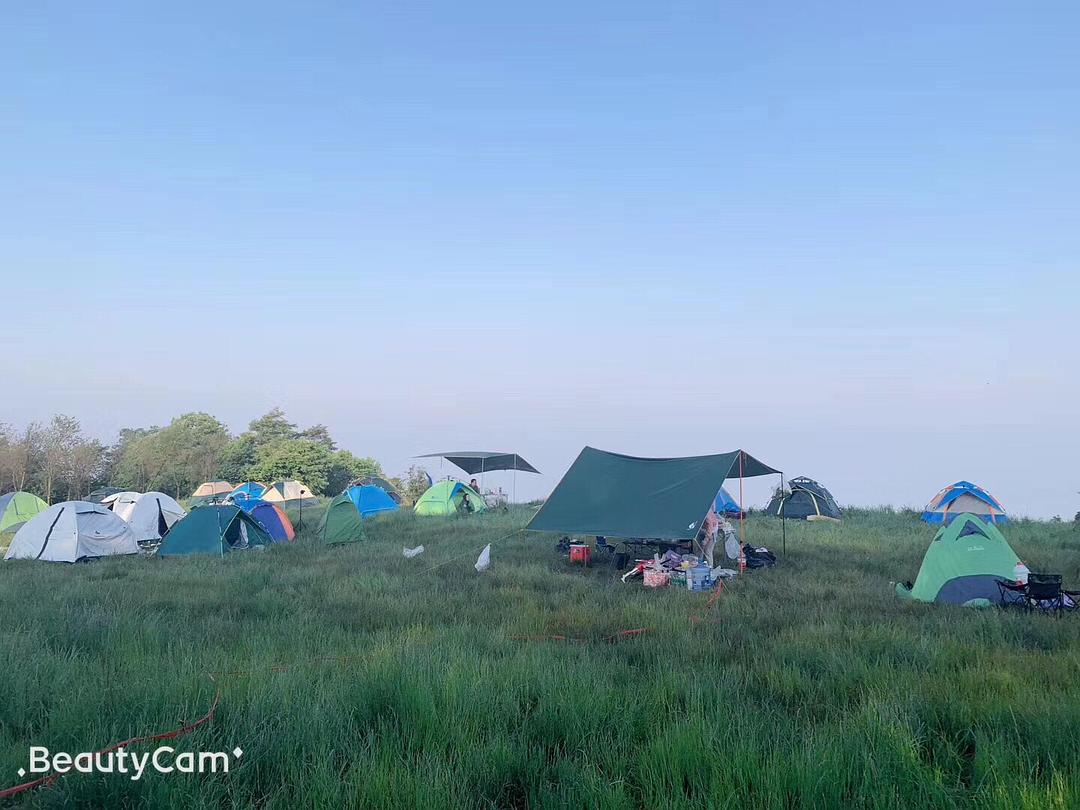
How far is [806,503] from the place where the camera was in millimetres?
20984

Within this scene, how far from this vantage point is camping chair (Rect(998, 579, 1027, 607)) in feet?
25.5

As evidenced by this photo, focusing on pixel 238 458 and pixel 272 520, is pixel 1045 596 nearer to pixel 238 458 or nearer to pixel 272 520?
pixel 272 520

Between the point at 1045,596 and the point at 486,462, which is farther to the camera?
the point at 486,462

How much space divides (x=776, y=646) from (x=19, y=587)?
11.2 m

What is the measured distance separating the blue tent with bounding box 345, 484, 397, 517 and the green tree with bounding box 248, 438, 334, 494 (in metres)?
16.9

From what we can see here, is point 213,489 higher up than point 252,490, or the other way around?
point 252,490

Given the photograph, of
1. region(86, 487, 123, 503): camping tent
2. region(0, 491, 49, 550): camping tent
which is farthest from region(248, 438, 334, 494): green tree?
region(0, 491, 49, 550): camping tent

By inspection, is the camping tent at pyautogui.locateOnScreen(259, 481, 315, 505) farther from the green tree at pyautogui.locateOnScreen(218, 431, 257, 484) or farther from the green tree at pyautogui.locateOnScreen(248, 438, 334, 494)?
the green tree at pyautogui.locateOnScreen(218, 431, 257, 484)

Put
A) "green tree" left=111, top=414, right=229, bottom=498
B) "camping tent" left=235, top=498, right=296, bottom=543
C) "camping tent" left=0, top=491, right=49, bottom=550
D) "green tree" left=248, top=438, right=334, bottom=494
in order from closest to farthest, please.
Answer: "camping tent" left=235, top=498, right=296, bottom=543 < "camping tent" left=0, top=491, right=49, bottom=550 < "green tree" left=248, top=438, right=334, bottom=494 < "green tree" left=111, top=414, right=229, bottom=498

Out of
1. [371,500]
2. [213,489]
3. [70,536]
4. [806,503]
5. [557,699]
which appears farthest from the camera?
[213,489]

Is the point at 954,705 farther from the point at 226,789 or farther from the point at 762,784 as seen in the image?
the point at 226,789

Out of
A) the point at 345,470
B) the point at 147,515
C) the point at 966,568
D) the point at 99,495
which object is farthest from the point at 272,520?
the point at 345,470

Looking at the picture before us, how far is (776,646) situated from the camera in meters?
5.89

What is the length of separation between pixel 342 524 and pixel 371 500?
34.6 ft
